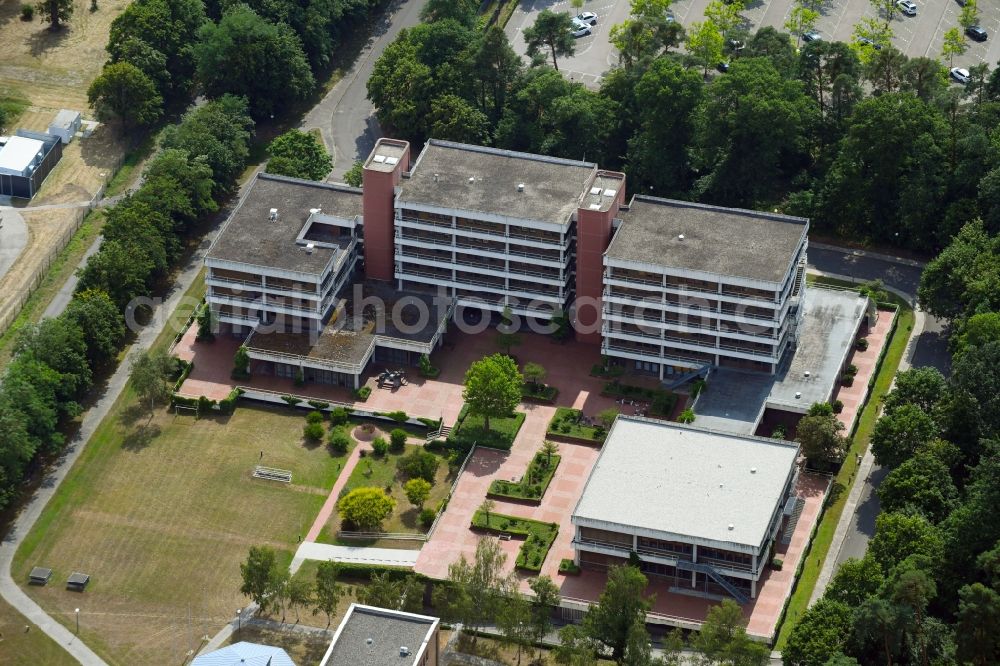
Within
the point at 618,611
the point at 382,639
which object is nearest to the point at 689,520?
the point at 618,611

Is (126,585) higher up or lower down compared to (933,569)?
lower down

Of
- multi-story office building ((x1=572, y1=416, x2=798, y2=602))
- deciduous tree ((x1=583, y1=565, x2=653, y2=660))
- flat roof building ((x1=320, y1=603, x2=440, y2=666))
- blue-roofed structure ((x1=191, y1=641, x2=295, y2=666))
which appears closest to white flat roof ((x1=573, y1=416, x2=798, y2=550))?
multi-story office building ((x1=572, y1=416, x2=798, y2=602))

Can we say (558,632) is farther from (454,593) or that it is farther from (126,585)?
(126,585)

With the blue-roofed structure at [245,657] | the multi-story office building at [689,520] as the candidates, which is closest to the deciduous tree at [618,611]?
the multi-story office building at [689,520]

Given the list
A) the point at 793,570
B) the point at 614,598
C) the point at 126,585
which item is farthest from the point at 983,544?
the point at 126,585

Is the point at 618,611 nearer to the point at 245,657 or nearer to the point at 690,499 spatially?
the point at 690,499

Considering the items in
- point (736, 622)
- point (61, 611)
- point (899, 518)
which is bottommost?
point (61, 611)

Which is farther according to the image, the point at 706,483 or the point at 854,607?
the point at 706,483

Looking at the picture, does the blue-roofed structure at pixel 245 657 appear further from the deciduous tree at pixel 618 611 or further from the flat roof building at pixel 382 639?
the deciduous tree at pixel 618 611
